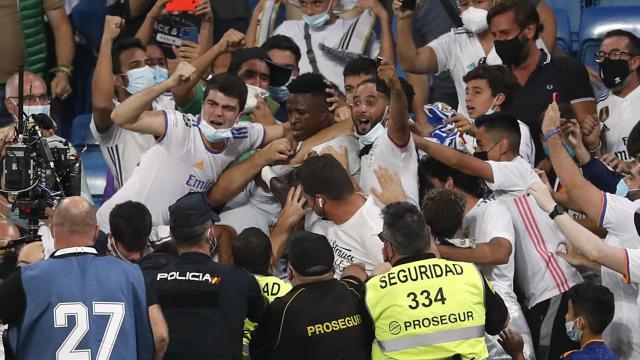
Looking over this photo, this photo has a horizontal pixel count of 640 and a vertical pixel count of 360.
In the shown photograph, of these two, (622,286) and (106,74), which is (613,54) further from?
(106,74)

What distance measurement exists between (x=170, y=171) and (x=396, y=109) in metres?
1.51

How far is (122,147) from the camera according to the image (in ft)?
26.8

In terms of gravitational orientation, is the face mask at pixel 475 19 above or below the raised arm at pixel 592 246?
below

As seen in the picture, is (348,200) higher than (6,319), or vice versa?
(6,319)

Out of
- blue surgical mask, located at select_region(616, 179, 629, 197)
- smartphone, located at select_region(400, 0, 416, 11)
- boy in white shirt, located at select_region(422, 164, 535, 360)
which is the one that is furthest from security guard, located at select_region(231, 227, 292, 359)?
smartphone, located at select_region(400, 0, 416, 11)

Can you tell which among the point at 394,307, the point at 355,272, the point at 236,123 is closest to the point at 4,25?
the point at 236,123

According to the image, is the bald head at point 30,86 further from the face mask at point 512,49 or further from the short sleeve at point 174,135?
the face mask at point 512,49

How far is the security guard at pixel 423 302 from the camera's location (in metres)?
5.62

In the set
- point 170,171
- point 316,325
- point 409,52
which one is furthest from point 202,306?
point 409,52

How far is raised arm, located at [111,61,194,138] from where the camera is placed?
719cm

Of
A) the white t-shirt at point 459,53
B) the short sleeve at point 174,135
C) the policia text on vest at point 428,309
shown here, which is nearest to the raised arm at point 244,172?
the short sleeve at point 174,135

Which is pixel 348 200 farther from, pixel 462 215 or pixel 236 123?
pixel 236 123

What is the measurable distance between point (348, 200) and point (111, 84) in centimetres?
204

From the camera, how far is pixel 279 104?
8648 millimetres
